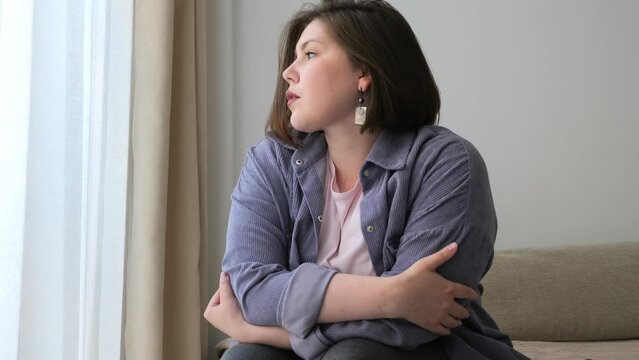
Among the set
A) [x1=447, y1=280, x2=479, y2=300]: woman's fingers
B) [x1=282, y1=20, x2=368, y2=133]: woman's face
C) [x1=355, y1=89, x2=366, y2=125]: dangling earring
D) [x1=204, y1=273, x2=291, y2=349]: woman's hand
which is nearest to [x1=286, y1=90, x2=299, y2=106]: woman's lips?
[x1=282, y1=20, x2=368, y2=133]: woman's face

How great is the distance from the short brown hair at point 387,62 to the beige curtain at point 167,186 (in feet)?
2.95

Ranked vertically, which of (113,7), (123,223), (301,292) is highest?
(113,7)

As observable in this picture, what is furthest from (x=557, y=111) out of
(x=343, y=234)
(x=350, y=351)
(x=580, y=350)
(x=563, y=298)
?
(x=350, y=351)

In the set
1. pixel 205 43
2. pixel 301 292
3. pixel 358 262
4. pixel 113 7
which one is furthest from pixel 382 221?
pixel 205 43

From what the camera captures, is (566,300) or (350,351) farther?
(566,300)

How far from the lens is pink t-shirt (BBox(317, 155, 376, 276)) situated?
53.8 inches

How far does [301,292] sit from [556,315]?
55.2 inches

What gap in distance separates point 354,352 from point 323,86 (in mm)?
539

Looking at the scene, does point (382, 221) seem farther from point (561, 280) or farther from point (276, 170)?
point (561, 280)

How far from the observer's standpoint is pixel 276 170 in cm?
148

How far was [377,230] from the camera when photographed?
1.34 m

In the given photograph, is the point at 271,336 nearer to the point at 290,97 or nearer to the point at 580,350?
the point at 290,97

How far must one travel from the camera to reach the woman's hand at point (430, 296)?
121cm

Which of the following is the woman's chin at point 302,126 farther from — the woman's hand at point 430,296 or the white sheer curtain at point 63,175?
the white sheer curtain at point 63,175
